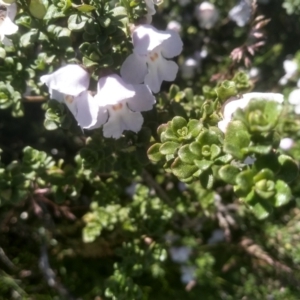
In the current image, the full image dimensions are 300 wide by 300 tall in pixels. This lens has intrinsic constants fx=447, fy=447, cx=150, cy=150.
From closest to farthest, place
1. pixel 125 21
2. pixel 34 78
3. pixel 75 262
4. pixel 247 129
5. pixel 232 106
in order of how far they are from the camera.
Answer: pixel 247 129
pixel 232 106
pixel 125 21
pixel 34 78
pixel 75 262

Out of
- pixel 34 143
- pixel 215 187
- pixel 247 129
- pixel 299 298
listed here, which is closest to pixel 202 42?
pixel 215 187

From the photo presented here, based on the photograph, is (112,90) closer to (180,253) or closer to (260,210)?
(260,210)

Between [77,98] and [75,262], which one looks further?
[75,262]

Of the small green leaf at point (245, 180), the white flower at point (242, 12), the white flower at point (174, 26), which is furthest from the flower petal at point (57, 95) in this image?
the white flower at point (242, 12)

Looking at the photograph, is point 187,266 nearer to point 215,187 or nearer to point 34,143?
point 215,187

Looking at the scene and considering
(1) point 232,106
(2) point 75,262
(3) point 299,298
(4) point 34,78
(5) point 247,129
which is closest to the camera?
(5) point 247,129

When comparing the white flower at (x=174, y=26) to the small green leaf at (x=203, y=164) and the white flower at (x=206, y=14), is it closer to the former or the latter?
the white flower at (x=206, y=14)

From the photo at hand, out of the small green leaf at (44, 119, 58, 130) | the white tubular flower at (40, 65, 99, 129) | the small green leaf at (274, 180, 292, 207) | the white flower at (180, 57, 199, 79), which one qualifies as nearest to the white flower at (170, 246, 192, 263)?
the white flower at (180, 57, 199, 79)
